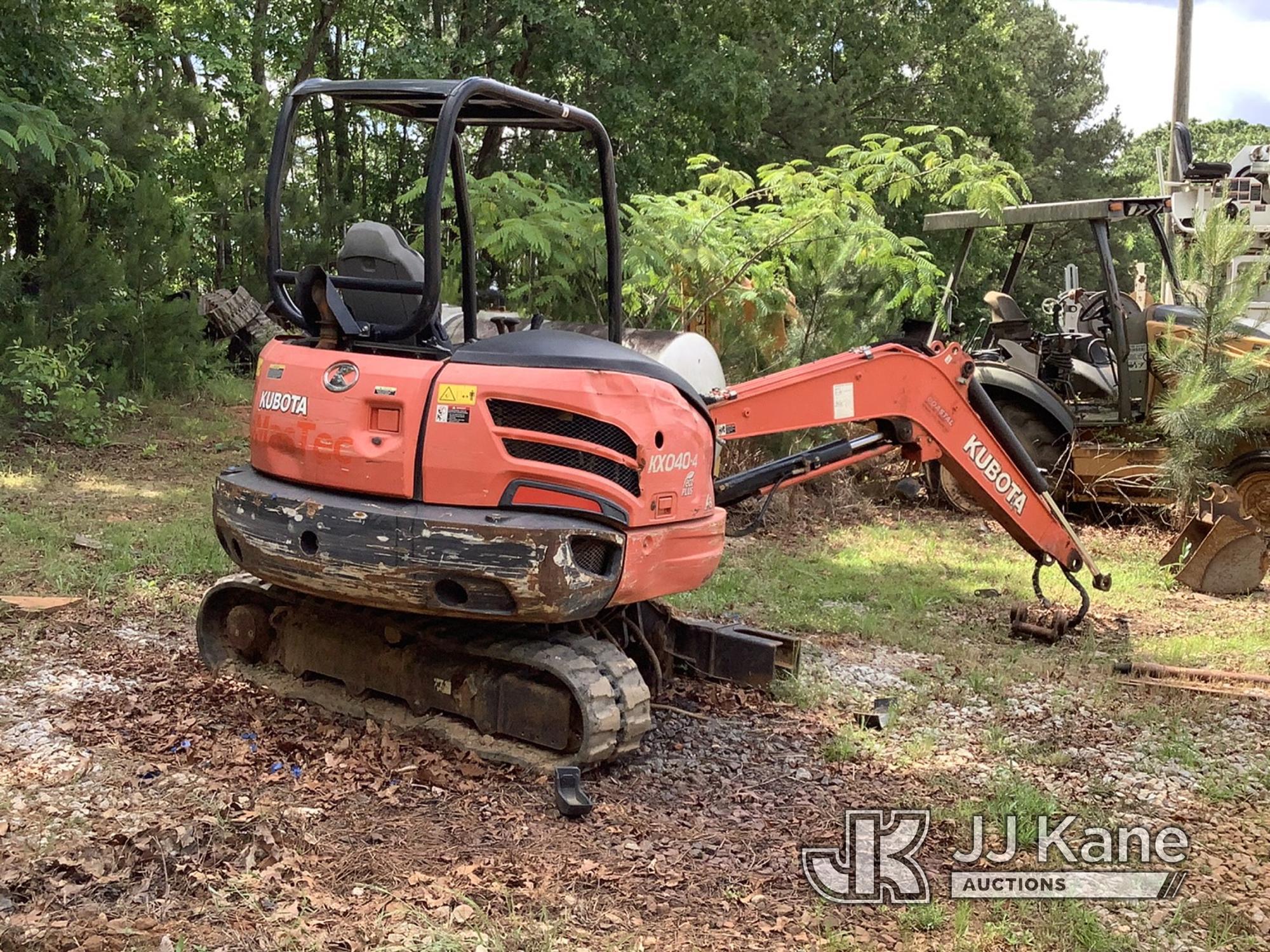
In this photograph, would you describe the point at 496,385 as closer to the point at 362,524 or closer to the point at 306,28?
the point at 362,524

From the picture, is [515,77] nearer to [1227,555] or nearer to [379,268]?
[1227,555]

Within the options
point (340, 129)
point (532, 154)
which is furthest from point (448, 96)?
point (340, 129)

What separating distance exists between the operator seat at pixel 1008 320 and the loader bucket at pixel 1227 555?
108 inches

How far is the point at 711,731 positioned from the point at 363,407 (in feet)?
6.64

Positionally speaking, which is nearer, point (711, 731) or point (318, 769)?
point (318, 769)

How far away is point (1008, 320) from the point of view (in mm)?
10562

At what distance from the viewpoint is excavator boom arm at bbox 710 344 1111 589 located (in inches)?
242

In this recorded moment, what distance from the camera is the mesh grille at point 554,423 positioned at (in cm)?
441

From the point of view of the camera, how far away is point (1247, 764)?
4.98 meters

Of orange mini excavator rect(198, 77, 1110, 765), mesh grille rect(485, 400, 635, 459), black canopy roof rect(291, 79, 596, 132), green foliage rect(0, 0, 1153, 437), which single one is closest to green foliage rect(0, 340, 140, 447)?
green foliage rect(0, 0, 1153, 437)

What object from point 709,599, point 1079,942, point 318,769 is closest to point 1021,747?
point 1079,942

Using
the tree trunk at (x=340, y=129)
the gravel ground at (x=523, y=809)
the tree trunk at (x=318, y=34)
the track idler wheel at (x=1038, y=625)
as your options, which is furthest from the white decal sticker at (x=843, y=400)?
the tree trunk at (x=318, y=34)

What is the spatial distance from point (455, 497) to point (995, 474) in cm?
345

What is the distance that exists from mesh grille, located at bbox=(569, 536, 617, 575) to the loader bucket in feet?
17.4
